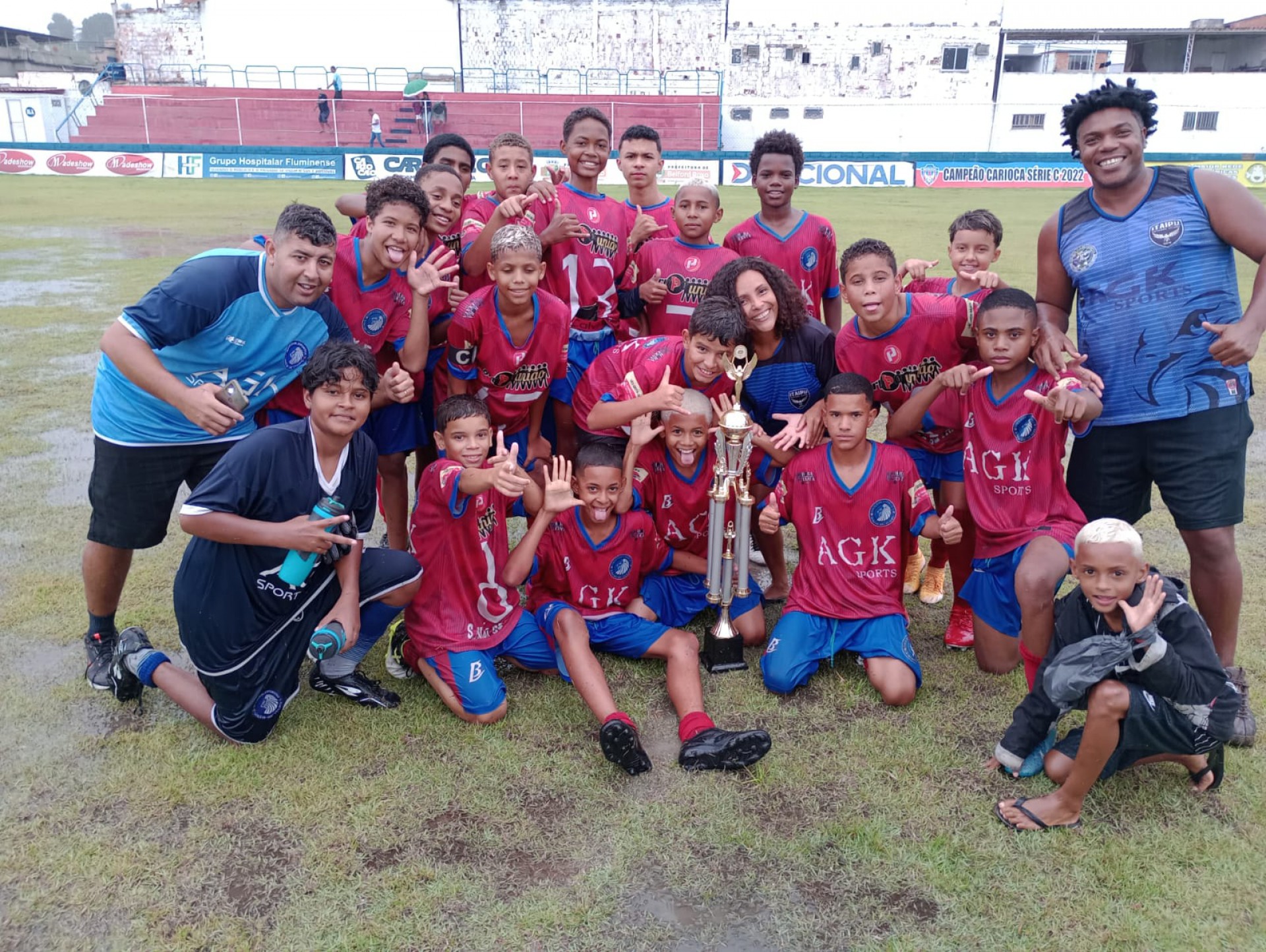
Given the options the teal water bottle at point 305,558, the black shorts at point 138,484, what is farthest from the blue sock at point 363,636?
the black shorts at point 138,484

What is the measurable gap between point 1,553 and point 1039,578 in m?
5.32

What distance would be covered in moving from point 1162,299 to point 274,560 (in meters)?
3.57

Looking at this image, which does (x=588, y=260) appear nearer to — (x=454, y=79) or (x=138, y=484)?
(x=138, y=484)

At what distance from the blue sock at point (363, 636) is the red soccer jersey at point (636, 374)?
1309 millimetres

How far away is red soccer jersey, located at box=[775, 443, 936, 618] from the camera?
4059 mm

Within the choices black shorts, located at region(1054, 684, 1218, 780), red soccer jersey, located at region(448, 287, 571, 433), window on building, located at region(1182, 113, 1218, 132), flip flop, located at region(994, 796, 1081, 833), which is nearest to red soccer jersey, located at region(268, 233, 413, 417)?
red soccer jersey, located at region(448, 287, 571, 433)

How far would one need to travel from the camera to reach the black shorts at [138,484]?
3709 mm

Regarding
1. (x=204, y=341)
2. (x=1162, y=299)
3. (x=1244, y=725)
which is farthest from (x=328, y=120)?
(x=1244, y=725)

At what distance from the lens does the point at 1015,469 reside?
3.98 m

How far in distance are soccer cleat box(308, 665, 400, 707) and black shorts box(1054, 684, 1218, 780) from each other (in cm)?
268

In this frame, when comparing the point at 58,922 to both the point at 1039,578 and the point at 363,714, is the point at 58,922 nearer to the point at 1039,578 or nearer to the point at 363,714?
the point at 363,714

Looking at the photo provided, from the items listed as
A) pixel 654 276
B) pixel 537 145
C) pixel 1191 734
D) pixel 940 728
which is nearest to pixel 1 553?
pixel 654 276

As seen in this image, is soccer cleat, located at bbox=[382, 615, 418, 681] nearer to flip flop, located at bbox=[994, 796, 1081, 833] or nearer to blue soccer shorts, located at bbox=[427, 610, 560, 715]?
blue soccer shorts, located at bbox=[427, 610, 560, 715]

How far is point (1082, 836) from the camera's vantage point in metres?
3.02
